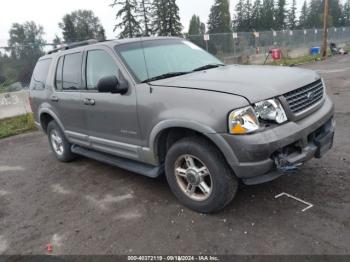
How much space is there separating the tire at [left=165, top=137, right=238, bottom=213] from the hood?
59 centimetres

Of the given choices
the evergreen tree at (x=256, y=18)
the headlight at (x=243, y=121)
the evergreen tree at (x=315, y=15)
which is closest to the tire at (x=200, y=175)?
the headlight at (x=243, y=121)

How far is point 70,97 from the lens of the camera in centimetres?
486

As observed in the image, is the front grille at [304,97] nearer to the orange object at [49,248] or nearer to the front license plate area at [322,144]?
the front license plate area at [322,144]

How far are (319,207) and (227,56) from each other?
21.8 m

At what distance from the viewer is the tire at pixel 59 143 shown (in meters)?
5.67

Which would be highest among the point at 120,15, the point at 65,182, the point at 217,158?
the point at 120,15

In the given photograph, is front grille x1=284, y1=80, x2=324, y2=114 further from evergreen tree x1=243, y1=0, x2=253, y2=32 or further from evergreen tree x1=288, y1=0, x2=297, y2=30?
evergreen tree x1=288, y1=0, x2=297, y2=30

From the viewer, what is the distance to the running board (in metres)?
3.84

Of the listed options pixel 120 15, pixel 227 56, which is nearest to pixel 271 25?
pixel 120 15

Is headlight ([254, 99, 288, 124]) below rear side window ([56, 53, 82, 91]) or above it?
below

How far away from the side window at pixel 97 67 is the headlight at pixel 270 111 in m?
1.89

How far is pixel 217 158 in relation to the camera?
3203mm

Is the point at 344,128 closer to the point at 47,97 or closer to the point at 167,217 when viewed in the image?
the point at 167,217

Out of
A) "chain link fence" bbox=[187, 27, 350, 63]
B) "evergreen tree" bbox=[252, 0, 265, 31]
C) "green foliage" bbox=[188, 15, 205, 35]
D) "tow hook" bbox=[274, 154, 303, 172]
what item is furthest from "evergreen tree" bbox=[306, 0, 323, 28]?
"tow hook" bbox=[274, 154, 303, 172]
